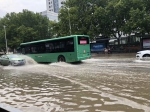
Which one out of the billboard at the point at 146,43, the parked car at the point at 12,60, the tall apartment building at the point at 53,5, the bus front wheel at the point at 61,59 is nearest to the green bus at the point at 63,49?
the bus front wheel at the point at 61,59

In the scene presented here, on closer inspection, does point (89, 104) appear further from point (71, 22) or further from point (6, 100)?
point (71, 22)

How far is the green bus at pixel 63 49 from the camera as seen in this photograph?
64.1 feet

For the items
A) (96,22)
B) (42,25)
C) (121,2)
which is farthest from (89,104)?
(42,25)

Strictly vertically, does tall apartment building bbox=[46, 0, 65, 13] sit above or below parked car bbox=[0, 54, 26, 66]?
above

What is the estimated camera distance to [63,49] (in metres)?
20.5

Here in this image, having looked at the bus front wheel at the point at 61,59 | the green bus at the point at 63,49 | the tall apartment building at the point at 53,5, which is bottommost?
the bus front wheel at the point at 61,59

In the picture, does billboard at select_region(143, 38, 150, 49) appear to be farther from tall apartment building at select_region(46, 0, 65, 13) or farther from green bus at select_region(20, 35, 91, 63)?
tall apartment building at select_region(46, 0, 65, 13)

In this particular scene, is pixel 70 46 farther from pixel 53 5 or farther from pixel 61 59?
pixel 53 5

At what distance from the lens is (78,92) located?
25.0 ft

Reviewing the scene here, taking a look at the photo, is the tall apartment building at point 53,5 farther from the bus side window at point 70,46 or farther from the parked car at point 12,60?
the bus side window at point 70,46

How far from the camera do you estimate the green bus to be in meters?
19.5

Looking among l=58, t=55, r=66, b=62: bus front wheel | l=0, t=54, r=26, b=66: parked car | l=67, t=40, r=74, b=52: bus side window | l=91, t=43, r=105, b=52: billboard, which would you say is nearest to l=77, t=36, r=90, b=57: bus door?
l=67, t=40, r=74, b=52: bus side window

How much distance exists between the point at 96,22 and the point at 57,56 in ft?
59.9

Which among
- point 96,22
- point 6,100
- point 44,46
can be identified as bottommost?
point 6,100
